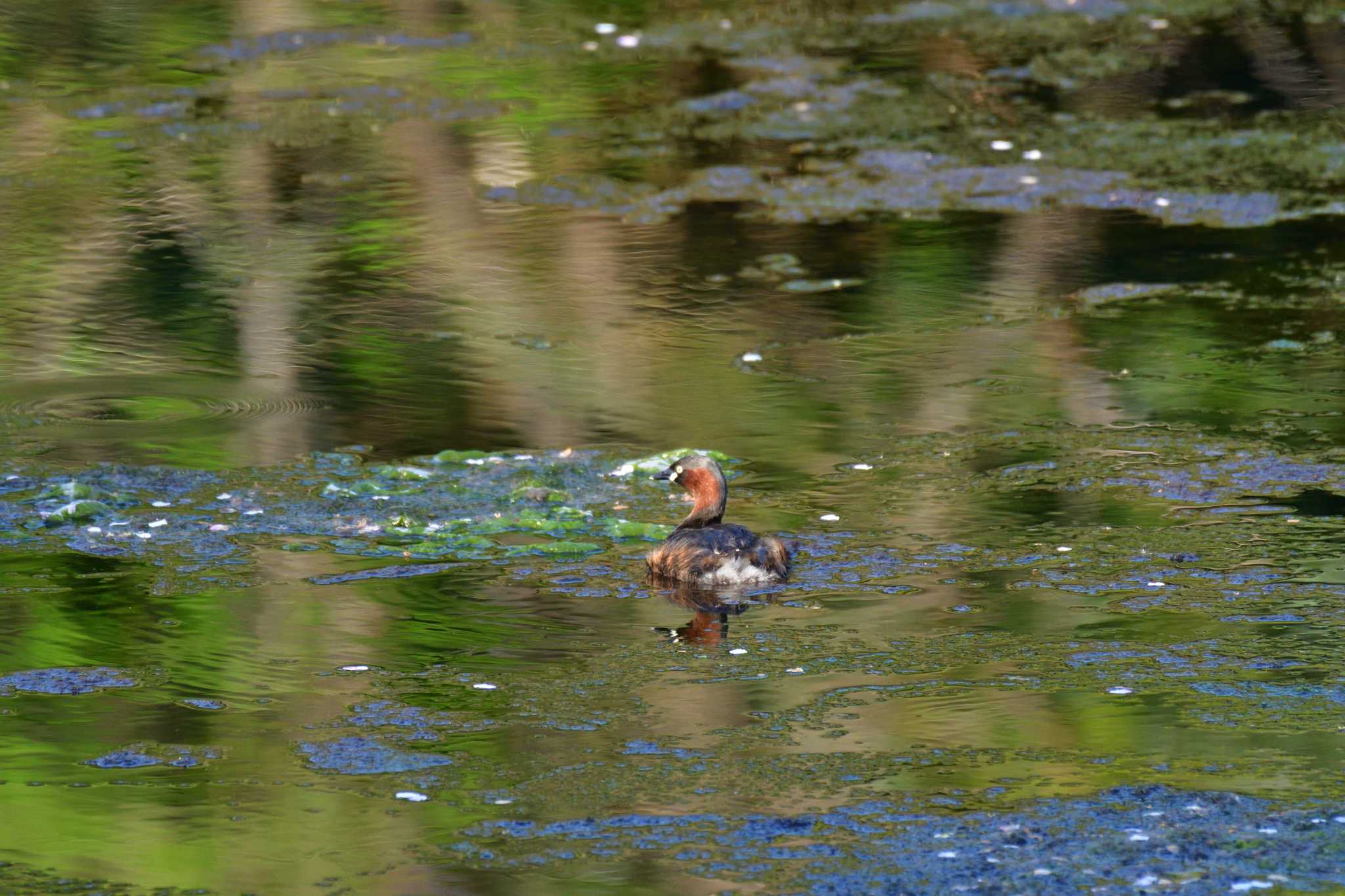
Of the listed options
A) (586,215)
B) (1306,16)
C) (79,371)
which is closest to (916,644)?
(79,371)

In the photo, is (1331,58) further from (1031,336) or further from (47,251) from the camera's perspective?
(47,251)

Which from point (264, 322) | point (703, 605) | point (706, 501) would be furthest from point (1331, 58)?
point (703, 605)

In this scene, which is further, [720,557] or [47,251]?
[47,251]

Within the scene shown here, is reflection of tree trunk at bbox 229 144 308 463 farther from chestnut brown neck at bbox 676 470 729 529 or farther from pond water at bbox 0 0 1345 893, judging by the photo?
chestnut brown neck at bbox 676 470 729 529

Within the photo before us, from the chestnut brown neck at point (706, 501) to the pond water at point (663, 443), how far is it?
323mm

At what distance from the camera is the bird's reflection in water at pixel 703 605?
7.65 m

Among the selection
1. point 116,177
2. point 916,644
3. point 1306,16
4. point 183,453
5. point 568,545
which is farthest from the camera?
point 1306,16

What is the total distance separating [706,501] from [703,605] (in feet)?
2.30

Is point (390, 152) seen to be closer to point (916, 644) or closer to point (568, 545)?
point (568, 545)

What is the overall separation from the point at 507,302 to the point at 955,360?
2.93 m

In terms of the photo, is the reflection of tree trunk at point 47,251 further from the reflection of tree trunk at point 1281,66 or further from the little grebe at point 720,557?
the reflection of tree trunk at point 1281,66

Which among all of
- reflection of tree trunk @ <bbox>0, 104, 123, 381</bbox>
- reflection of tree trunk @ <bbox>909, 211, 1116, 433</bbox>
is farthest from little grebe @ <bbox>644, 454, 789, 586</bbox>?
reflection of tree trunk @ <bbox>0, 104, 123, 381</bbox>

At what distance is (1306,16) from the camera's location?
1928cm

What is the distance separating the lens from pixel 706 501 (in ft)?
28.1
